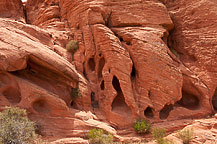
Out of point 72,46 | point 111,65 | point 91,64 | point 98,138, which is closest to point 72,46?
point 72,46

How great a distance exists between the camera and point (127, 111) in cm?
1162

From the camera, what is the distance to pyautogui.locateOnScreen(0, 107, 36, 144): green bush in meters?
7.16

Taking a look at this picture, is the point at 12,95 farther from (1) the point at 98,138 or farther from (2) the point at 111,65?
(2) the point at 111,65

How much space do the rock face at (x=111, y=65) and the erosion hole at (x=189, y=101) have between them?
67 mm

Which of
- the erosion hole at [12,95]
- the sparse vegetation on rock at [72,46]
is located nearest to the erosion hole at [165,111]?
the sparse vegetation on rock at [72,46]

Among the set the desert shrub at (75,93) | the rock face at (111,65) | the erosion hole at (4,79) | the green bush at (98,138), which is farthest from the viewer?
the desert shrub at (75,93)

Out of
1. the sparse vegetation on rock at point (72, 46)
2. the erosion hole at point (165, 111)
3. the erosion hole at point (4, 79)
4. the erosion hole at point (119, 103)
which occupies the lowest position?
the erosion hole at point (165, 111)

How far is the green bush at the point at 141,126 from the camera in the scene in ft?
34.6

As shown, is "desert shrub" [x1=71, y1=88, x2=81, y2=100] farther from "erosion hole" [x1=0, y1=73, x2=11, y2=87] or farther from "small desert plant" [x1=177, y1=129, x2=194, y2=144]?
"small desert plant" [x1=177, y1=129, x2=194, y2=144]

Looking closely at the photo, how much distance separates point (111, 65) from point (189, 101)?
6295mm

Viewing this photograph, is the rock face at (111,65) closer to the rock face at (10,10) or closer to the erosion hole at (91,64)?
the erosion hole at (91,64)

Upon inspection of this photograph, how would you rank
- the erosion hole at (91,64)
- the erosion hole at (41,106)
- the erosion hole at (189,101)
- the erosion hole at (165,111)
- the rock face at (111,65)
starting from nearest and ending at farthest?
the rock face at (111,65)
the erosion hole at (41,106)
the erosion hole at (165,111)
the erosion hole at (91,64)
the erosion hole at (189,101)

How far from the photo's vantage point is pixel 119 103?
12.2 meters

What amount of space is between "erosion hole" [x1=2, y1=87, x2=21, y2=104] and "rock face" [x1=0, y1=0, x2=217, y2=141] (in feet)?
0.15
